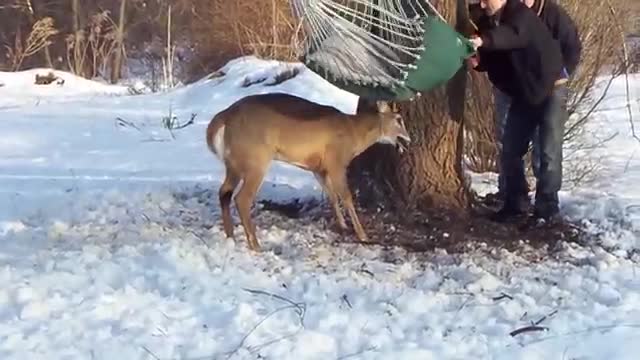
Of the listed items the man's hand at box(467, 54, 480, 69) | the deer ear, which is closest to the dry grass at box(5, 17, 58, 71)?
the deer ear

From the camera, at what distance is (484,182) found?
30.1 ft

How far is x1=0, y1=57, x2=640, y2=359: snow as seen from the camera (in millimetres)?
5219

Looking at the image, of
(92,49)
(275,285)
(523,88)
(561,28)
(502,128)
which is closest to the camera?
(275,285)

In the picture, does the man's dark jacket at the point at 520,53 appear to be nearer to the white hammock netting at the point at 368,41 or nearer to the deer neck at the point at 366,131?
the white hammock netting at the point at 368,41

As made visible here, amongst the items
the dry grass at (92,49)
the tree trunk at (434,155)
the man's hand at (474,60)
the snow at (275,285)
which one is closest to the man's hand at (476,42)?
the man's hand at (474,60)

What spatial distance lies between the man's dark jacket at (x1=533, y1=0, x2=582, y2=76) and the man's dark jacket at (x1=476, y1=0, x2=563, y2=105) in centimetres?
15

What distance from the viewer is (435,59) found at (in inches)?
274

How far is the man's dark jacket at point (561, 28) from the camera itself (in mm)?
7480

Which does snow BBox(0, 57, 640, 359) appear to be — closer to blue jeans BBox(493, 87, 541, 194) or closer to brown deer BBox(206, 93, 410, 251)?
brown deer BBox(206, 93, 410, 251)

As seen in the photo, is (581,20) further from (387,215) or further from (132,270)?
(132,270)

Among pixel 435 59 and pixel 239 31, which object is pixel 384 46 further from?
pixel 239 31

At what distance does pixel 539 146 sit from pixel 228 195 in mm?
2107

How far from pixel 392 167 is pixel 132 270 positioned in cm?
228

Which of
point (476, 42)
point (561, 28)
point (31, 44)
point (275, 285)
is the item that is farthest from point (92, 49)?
point (275, 285)
